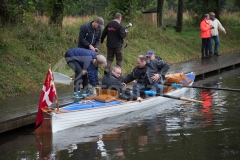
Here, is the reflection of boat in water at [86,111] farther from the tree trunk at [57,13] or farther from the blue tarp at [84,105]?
the tree trunk at [57,13]

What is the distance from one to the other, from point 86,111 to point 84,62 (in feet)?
6.20

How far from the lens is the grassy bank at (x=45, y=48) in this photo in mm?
13027

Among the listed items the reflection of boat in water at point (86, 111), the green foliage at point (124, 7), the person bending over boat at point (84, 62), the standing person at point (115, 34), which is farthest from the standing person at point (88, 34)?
the green foliage at point (124, 7)

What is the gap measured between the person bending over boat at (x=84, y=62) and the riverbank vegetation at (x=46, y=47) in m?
1.25

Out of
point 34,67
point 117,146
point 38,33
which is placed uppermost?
point 38,33

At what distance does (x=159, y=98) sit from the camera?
488 inches

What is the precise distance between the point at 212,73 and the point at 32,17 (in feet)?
24.4

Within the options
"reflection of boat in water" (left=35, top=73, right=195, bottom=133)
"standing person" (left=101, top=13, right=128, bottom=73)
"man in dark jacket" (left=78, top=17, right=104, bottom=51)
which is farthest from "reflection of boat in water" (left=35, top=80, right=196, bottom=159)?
"standing person" (left=101, top=13, right=128, bottom=73)

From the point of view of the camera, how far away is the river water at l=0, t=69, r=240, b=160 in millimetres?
8242

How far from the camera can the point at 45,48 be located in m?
15.3

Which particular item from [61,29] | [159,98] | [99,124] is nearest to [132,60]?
[61,29]

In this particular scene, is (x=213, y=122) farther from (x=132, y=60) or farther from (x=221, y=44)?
(x=221, y=44)

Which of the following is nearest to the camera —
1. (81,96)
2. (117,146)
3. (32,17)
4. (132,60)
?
(117,146)

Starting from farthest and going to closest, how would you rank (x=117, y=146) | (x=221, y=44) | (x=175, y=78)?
(x=221, y=44) < (x=175, y=78) < (x=117, y=146)
